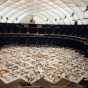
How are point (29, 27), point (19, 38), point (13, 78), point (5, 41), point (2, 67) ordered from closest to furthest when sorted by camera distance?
point (13, 78), point (2, 67), point (5, 41), point (19, 38), point (29, 27)

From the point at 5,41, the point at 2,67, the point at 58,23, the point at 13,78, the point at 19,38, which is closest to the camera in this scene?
the point at 13,78

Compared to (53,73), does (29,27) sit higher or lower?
higher

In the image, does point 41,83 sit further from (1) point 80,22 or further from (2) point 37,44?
(1) point 80,22

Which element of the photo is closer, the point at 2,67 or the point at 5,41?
the point at 2,67

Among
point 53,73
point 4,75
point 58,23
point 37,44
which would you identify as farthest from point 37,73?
point 58,23

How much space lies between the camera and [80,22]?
3419 cm

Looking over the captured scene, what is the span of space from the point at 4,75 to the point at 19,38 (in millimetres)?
24570

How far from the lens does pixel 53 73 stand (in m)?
14.0

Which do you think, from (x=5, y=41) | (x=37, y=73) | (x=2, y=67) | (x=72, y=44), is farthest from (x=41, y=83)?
(x=5, y=41)

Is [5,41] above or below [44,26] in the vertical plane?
below

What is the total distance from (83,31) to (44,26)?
51.8ft

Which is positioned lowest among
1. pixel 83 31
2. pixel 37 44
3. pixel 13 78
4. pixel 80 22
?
pixel 13 78

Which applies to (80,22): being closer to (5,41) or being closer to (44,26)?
(44,26)

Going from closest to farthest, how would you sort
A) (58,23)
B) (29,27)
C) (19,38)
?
1. (19,38)
2. (58,23)
3. (29,27)
